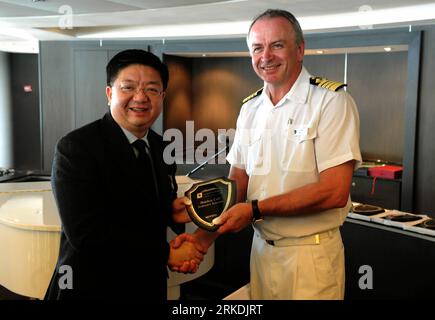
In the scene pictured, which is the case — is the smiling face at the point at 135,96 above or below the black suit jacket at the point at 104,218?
above

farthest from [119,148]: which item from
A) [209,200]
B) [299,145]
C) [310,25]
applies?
[310,25]

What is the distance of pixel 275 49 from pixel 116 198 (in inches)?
28.8

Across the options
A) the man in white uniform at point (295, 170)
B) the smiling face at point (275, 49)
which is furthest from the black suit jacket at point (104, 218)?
the smiling face at point (275, 49)

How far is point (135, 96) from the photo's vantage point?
4.89 ft

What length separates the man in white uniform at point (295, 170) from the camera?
1.56 meters

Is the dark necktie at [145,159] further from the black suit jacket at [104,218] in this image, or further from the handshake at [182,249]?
the handshake at [182,249]

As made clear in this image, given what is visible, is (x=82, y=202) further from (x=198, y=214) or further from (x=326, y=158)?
(x=326, y=158)

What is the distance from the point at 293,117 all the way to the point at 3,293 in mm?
2778

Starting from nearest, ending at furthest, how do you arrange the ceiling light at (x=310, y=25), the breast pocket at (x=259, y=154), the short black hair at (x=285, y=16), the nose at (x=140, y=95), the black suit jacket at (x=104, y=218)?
Answer: the black suit jacket at (x=104, y=218) < the nose at (x=140, y=95) < the short black hair at (x=285, y=16) < the breast pocket at (x=259, y=154) < the ceiling light at (x=310, y=25)

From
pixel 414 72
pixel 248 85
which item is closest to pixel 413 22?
pixel 414 72

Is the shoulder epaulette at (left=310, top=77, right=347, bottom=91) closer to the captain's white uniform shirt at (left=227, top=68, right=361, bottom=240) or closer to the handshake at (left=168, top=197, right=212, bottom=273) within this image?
the captain's white uniform shirt at (left=227, top=68, right=361, bottom=240)

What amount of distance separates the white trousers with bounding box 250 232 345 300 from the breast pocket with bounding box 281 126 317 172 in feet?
0.91

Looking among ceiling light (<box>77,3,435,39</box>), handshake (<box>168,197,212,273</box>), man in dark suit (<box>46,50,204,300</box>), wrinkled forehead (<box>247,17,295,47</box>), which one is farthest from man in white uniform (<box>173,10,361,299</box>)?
ceiling light (<box>77,3,435,39</box>)

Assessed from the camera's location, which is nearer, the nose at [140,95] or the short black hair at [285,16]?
the nose at [140,95]
